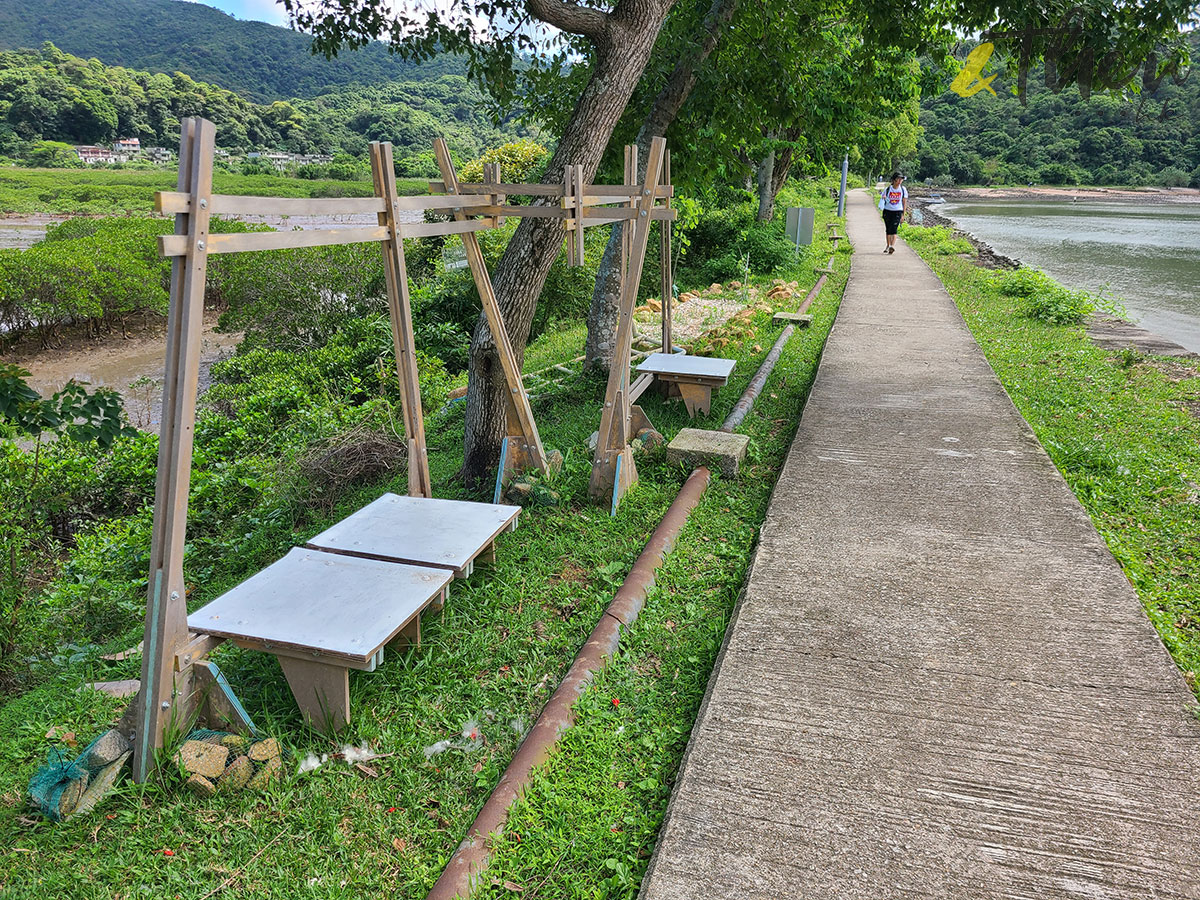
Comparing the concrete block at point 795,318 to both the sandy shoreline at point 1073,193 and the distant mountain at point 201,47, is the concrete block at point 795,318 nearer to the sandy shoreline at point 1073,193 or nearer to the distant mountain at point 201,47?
the sandy shoreline at point 1073,193

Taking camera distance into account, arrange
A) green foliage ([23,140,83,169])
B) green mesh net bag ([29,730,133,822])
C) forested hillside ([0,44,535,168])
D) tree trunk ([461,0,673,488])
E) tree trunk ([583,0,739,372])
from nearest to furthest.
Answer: green mesh net bag ([29,730,133,822])
tree trunk ([461,0,673,488])
tree trunk ([583,0,739,372])
forested hillside ([0,44,535,168])
green foliage ([23,140,83,169])

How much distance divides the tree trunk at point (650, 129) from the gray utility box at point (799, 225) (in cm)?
961

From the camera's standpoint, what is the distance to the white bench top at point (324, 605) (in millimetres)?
2891

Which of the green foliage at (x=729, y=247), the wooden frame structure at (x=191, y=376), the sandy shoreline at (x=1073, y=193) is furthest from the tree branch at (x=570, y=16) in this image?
the sandy shoreline at (x=1073, y=193)

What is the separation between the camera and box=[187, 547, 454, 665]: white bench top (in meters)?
2.89

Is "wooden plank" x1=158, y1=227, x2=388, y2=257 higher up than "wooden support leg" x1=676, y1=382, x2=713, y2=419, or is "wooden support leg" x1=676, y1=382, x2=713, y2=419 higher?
"wooden plank" x1=158, y1=227, x2=388, y2=257

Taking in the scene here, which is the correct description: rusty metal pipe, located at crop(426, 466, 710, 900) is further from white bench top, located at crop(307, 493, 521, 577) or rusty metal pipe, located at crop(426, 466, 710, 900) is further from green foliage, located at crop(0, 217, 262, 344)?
green foliage, located at crop(0, 217, 262, 344)

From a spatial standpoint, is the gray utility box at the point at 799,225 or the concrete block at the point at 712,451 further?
the gray utility box at the point at 799,225

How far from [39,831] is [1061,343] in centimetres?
1026

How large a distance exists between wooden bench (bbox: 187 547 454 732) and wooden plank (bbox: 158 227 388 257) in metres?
1.34

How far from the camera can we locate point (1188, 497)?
495 cm

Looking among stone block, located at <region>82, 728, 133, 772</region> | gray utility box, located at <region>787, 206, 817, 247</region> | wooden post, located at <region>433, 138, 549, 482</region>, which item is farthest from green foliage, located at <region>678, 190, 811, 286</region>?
stone block, located at <region>82, 728, 133, 772</region>

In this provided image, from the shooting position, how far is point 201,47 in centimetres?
8594

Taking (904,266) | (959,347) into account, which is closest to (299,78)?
(904,266)
